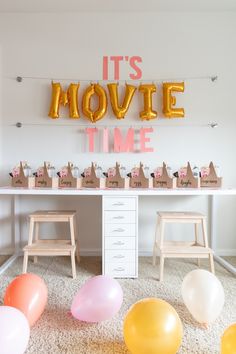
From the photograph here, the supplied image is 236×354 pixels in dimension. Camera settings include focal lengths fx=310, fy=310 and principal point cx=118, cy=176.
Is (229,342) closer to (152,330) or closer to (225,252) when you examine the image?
(152,330)

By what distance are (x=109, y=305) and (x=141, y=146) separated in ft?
5.50

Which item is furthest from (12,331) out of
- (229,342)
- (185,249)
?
(185,249)

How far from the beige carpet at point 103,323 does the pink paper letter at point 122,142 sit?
42.8 inches

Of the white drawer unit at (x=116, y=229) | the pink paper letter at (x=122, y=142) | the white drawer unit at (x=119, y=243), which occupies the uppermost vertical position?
the pink paper letter at (x=122, y=142)

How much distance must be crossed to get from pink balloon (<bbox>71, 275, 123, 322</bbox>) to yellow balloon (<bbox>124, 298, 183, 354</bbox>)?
0.27 metres

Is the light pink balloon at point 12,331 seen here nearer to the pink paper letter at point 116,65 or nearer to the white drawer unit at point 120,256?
the white drawer unit at point 120,256

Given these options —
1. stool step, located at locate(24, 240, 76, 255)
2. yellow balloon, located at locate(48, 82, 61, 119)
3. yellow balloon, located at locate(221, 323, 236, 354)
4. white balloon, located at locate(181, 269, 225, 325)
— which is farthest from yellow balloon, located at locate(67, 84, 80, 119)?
yellow balloon, located at locate(221, 323, 236, 354)

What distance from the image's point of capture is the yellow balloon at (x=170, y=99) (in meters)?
2.87

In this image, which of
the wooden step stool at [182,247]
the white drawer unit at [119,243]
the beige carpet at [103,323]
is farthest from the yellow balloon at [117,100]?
the beige carpet at [103,323]

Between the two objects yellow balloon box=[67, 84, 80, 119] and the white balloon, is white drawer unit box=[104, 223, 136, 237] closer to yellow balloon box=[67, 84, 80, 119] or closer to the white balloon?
the white balloon

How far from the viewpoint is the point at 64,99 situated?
2.88m

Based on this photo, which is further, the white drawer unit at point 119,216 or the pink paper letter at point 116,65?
the pink paper letter at point 116,65

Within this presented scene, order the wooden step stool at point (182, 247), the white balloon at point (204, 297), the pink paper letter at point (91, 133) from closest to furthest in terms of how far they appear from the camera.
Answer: the white balloon at point (204, 297), the wooden step stool at point (182, 247), the pink paper letter at point (91, 133)

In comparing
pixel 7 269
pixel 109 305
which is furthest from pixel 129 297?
pixel 7 269
